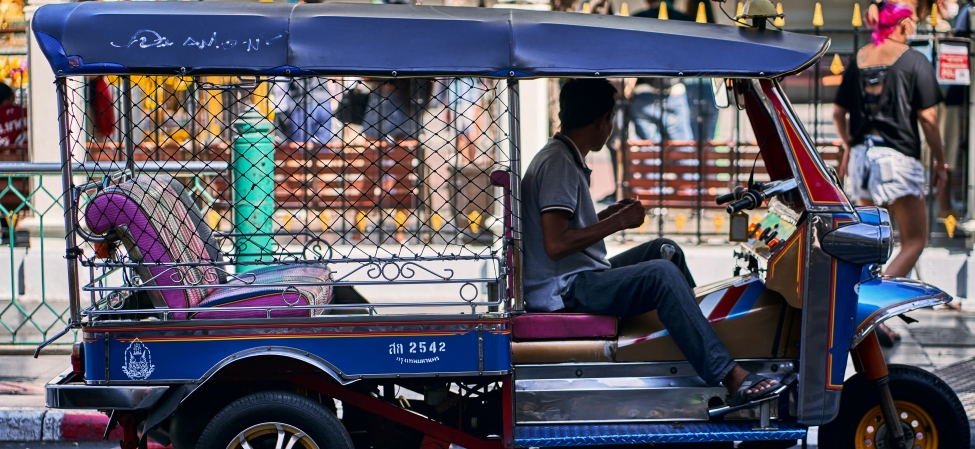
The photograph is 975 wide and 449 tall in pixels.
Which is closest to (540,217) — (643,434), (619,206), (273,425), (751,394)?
(619,206)

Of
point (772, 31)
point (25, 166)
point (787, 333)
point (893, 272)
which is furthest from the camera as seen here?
point (893, 272)

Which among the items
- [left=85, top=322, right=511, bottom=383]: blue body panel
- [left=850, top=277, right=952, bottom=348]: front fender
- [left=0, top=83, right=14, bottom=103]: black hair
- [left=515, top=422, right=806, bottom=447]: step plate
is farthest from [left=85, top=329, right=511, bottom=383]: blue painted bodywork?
[left=0, top=83, right=14, bottom=103]: black hair

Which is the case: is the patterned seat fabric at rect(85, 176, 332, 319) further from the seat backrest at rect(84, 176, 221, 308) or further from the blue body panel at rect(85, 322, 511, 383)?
the blue body panel at rect(85, 322, 511, 383)

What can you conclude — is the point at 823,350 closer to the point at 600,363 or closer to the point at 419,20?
the point at 600,363

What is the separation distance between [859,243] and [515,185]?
1.29 m

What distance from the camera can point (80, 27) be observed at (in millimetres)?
3697

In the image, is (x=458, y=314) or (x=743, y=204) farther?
(x=743, y=204)

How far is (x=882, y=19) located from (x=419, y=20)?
424 centimetres

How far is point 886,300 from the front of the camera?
13.6 feet

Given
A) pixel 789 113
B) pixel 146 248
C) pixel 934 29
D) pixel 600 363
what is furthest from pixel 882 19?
pixel 146 248

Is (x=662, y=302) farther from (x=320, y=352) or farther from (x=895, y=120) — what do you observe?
(x=895, y=120)

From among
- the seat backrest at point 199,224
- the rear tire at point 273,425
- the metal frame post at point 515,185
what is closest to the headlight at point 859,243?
the metal frame post at point 515,185

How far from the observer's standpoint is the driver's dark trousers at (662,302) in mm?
4098

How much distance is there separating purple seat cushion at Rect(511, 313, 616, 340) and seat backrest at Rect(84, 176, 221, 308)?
1236mm
